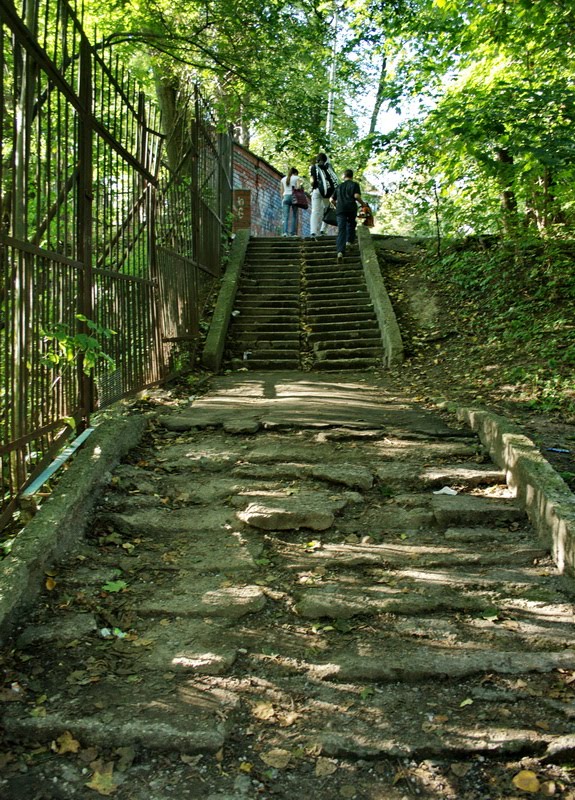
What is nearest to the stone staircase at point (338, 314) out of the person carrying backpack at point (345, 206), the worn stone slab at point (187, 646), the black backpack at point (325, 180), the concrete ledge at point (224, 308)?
the person carrying backpack at point (345, 206)

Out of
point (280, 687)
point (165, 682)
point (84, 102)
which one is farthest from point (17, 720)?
point (84, 102)

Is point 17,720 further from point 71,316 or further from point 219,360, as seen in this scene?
point 219,360

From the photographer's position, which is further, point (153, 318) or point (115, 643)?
point (153, 318)

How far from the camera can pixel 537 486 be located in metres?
4.02

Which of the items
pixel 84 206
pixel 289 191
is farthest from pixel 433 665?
pixel 289 191

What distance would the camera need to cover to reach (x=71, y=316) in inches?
169

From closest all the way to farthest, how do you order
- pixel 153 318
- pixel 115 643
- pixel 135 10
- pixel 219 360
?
1. pixel 115 643
2. pixel 153 318
3. pixel 219 360
4. pixel 135 10

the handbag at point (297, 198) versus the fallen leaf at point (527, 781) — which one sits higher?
the handbag at point (297, 198)

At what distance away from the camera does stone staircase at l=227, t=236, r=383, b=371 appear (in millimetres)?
9922

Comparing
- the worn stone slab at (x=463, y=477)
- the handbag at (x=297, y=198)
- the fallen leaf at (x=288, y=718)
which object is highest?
the handbag at (x=297, y=198)

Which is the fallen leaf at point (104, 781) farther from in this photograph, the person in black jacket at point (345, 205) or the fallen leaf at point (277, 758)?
the person in black jacket at point (345, 205)

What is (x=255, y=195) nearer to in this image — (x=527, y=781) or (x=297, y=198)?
(x=297, y=198)

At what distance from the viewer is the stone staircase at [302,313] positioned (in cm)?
992

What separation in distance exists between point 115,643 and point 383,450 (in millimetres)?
3013
